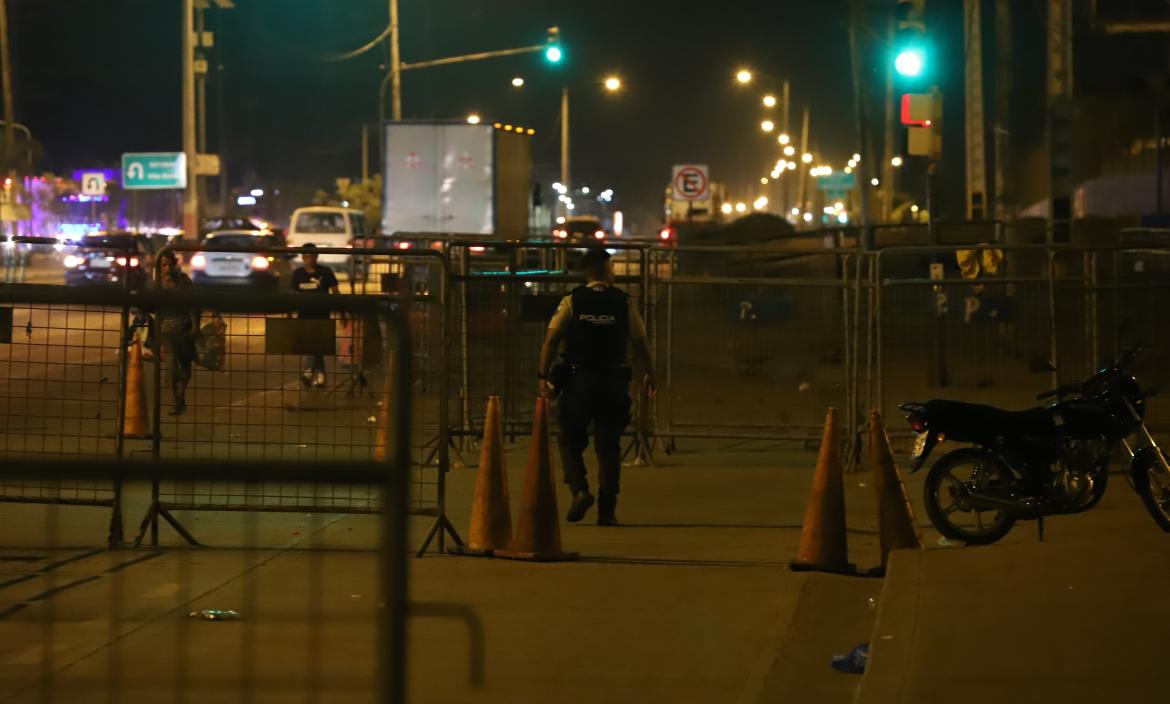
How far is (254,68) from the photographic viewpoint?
66.0m

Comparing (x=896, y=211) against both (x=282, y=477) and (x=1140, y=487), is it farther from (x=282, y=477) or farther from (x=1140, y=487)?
(x=282, y=477)

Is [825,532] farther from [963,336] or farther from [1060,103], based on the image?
[1060,103]

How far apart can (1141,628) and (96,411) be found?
6349mm

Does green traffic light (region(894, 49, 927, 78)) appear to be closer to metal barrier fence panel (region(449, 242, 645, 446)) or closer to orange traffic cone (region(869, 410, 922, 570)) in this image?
metal barrier fence panel (region(449, 242, 645, 446))

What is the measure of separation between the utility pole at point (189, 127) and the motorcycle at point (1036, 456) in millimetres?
31792

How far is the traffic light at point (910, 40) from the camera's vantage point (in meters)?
17.8

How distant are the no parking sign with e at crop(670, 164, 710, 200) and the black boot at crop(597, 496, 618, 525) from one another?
24.3 meters

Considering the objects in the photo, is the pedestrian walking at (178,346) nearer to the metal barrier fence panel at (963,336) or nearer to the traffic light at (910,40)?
the metal barrier fence panel at (963,336)

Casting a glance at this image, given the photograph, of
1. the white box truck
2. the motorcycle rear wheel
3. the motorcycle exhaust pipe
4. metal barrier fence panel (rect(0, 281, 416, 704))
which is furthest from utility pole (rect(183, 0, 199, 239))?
the motorcycle rear wheel

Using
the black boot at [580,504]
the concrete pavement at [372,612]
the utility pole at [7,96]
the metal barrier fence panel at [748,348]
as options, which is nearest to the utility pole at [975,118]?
the metal barrier fence panel at [748,348]

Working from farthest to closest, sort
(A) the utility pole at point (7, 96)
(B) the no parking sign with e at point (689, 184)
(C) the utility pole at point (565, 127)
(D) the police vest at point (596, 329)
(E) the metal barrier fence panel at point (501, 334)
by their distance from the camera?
1. (C) the utility pole at point (565, 127)
2. (A) the utility pole at point (7, 96)
3. (B) the no parking sign with e at point (689, 184)
4. (E) the metal barrier fence panel at point (501, 334)
5. (D) the police vest at point (596, 329)

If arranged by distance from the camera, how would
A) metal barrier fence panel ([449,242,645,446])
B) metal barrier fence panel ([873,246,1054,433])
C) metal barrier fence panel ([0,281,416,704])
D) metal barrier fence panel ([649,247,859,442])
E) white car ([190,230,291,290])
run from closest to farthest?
metal barrier fence panel ([0,281,416,704])
metal barrier fence panel ([449,242,645,446])
metal barrier fence panel ([873,246,1054,433])
metal barrier fence panel ([649,247,859,442])
white car ([190,230,291,290])

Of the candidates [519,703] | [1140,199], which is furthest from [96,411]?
[1140,199]

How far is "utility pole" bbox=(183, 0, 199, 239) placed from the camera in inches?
1483
